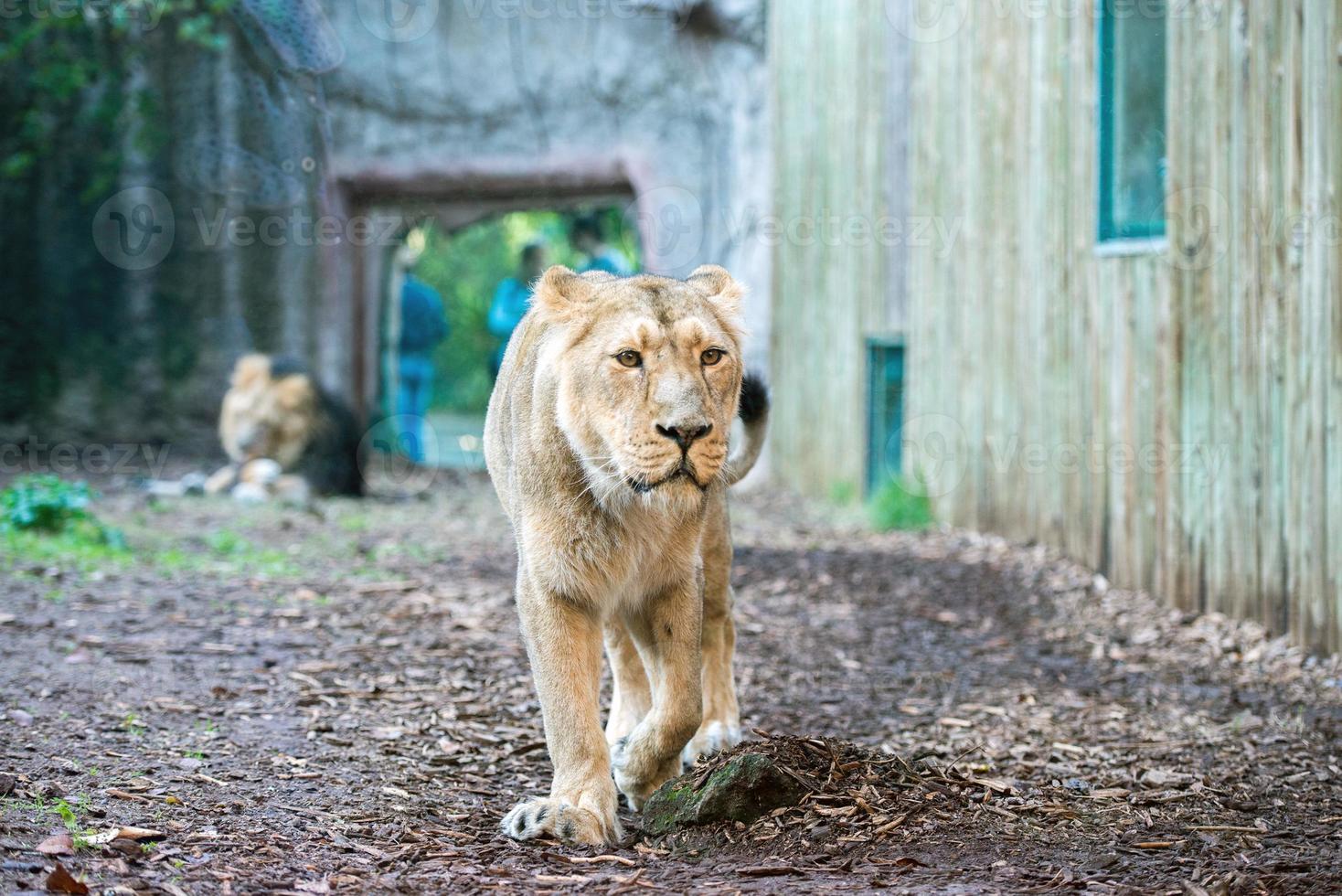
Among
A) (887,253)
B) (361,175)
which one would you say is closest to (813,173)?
(887,253)

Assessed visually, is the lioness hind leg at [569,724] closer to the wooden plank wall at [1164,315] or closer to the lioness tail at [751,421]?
the lioness tail at [751,421]

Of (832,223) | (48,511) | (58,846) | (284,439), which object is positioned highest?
(832,223)

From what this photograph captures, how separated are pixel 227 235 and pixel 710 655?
10.2 meters

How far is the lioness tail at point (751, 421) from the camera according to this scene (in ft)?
16.2

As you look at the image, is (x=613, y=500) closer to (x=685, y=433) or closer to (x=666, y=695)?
(x=685, y=433)

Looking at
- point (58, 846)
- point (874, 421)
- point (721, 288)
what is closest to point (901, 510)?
point (874, 421)

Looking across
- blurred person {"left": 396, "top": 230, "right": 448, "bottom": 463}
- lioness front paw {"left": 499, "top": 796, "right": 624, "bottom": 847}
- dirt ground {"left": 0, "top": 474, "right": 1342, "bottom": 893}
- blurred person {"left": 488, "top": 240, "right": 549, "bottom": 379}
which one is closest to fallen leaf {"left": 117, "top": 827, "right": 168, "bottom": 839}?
dirt ground {"left": 0, "top": 474, "right": 1342, "bottom": 893}

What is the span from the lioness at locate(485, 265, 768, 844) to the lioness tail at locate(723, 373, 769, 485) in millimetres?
734

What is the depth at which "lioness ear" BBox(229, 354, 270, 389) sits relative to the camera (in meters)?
11.5

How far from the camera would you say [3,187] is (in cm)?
1321

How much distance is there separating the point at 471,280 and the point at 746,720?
20.8 metres

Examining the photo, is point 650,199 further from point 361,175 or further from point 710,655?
point 710,655

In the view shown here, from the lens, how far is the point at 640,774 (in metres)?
4.01

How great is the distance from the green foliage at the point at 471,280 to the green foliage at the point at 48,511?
16.0 metres
